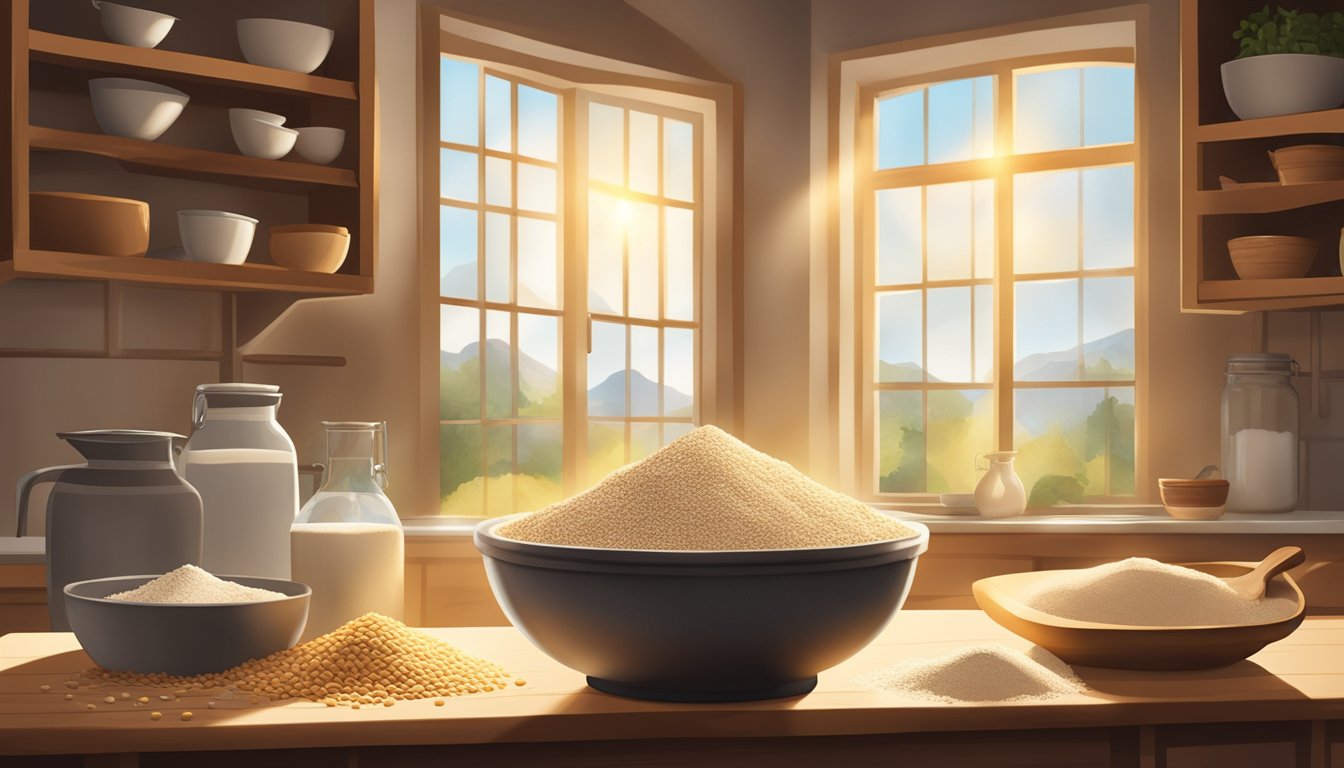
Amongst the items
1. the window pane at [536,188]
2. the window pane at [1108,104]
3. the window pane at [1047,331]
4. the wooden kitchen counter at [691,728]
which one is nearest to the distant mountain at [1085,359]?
the window pane at [1047,331]

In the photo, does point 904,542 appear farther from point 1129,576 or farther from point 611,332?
point 611,332

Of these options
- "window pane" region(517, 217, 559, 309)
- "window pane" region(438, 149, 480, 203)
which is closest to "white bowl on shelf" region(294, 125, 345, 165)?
"window pane" region(438, 149, 480, 203)

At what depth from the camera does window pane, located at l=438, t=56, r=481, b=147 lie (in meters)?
3.68

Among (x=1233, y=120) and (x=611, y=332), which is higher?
(x=1233, y=120)

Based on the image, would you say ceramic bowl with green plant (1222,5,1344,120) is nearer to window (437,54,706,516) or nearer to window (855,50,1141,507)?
window (855,50,1141,507)

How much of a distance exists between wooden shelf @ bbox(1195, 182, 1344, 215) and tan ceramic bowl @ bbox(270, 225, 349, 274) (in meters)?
2.43

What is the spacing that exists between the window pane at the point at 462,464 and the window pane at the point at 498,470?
0.03 meters

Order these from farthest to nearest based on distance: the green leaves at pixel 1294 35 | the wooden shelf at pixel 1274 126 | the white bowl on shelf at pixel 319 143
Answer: the green leaves at pixel 1294 35, the wooden shelf at pixel 1274 126, the white bowl on shelf at pixel 319 143

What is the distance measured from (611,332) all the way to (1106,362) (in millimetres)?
1723

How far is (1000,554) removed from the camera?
125 inches

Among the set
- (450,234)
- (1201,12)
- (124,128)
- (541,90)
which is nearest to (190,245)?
(124,128)

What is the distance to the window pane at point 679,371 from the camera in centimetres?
423

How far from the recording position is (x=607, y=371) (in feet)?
13.3

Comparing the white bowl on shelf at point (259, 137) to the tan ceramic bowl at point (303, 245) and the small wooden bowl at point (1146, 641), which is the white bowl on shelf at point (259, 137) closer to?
the tan ceramic bowl at point (303, 245)
